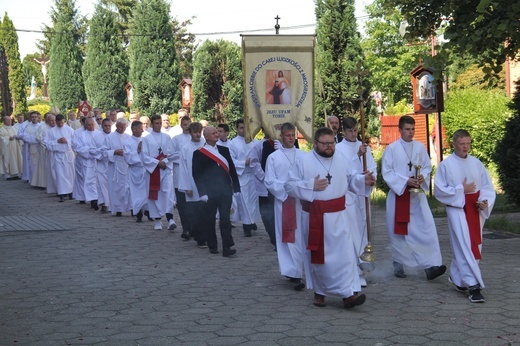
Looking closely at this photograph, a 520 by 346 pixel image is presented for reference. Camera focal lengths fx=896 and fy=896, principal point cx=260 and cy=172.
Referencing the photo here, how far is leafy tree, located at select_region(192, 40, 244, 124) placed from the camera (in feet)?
105

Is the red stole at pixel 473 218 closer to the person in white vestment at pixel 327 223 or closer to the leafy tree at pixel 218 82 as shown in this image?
the person in white vestment at pixel 327 223

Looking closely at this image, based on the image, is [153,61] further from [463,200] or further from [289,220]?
[463,200]

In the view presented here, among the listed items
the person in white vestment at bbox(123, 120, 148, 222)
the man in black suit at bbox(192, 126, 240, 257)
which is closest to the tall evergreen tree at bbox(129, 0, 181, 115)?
the person in white vestment at bbox(123, 120, 148, 222)

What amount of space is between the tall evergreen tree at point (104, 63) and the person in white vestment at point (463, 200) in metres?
44.6

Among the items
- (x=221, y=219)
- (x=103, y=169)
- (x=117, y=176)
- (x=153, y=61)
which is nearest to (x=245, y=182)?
(x=221, y=219)

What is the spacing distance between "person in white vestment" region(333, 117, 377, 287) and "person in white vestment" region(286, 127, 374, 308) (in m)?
0.93

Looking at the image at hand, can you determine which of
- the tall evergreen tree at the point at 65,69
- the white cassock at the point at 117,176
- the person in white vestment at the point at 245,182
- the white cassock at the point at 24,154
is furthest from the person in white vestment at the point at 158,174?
the tall evergreen tree at the point at 65,69

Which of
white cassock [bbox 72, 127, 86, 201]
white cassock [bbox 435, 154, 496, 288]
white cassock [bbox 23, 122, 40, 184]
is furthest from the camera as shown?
white cassock [bbox 23, 122, 40, 184]

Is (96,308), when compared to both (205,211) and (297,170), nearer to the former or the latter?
(297,170)

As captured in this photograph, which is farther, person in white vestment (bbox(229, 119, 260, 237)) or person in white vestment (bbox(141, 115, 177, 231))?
person in white vestment (bbox(141, 115, 177, 231))

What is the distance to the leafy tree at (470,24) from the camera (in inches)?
403

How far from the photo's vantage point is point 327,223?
8.63 meters

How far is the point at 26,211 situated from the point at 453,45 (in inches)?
427

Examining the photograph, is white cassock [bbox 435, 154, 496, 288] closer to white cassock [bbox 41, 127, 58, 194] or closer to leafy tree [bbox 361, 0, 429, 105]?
white cassock [bbox 41, 127, 58, 194]
